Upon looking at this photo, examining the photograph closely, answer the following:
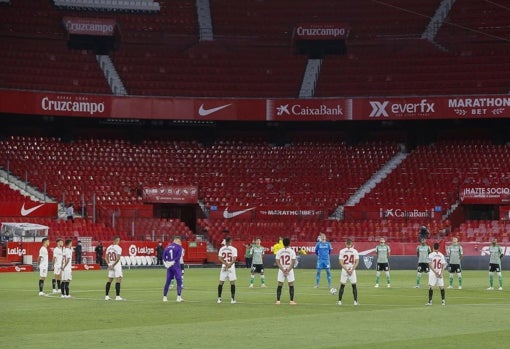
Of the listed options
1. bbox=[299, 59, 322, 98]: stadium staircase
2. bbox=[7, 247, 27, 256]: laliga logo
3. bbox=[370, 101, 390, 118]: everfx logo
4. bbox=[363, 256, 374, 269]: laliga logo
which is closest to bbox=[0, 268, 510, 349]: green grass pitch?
bbox=[7, 247, 27, 256]: laliga logo

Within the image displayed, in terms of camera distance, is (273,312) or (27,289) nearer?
(273,312)

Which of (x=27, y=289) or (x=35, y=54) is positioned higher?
(x=35, y=54)

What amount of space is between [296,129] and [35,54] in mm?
20626

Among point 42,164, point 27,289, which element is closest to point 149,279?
point 27,289

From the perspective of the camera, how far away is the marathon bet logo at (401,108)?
7150 cm

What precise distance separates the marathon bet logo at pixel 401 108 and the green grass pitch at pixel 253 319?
3318cm

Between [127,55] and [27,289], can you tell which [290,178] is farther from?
[27,289]

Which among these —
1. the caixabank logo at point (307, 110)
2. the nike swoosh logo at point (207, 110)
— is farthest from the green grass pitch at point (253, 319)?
the caixabank logo at point (307, 110)

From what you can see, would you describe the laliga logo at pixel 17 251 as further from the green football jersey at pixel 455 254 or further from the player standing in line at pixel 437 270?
the player standing in line at pixel 437 270

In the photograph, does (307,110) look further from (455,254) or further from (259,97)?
(455,254)

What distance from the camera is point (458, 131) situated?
76250 mm

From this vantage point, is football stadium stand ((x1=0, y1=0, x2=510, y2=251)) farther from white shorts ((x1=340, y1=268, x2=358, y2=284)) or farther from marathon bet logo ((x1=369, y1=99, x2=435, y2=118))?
white shorts ((x1=340, y1=268, x2=358, y2=284))

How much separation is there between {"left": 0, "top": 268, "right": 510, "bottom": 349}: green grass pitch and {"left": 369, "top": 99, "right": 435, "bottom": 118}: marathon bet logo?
33185 mm

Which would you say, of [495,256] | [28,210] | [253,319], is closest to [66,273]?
[253,319]
